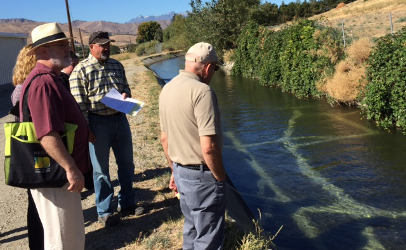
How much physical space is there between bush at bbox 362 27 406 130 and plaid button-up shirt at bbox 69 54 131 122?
25.2ft

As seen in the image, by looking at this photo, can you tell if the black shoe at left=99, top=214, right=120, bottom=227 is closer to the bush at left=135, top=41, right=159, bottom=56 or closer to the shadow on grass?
the shadow on grass

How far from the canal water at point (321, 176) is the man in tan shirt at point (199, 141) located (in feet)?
8.23

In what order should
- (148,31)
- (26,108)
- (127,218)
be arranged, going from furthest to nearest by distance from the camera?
(148,31), (127,218), (26,108)

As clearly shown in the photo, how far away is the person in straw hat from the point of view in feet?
9.96

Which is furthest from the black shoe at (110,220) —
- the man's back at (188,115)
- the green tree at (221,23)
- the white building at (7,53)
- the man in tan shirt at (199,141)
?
the green tree at (221,23)

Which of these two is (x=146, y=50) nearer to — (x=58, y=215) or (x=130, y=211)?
(x=130, y=211)

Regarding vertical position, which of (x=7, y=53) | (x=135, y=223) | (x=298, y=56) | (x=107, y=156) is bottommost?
(x=135, y=223)

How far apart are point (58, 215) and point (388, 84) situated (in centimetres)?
932

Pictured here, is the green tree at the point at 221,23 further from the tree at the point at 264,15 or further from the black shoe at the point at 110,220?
the black shoe at the point at 110,220

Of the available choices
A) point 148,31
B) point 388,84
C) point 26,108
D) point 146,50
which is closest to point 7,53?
point 388,84

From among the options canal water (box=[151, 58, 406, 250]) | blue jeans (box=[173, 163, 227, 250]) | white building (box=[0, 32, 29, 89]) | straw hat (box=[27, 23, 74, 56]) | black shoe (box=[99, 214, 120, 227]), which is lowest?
canal water (box=[151, 58, 406, 250])

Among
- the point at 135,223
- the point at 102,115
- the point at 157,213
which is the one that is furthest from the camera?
the point at 157,213

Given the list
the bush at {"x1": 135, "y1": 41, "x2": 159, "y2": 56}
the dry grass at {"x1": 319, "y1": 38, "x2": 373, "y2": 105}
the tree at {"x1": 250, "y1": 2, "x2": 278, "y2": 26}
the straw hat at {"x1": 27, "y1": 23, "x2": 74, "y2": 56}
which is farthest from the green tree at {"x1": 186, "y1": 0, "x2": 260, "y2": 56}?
the bush at {"x1": 135, "y1": 41, "x2": 159, "y2": 56}

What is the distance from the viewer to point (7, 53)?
26484 millimetres
